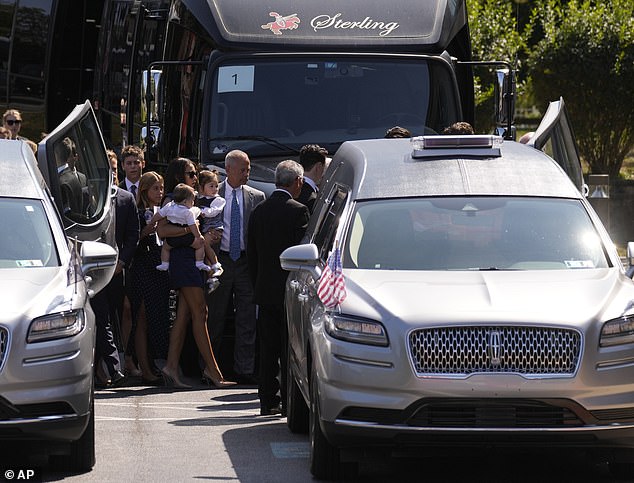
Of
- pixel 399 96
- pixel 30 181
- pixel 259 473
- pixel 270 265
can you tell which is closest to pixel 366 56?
pixel 399 96

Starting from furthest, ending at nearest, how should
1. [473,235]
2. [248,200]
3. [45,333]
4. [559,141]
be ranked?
Answer: [559,141] → [248,200] → [473,235] → [45,333]

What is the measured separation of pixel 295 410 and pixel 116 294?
3.74m

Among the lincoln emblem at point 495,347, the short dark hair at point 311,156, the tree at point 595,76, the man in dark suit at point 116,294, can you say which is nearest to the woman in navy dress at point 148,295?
the man in dark suit at point 116,294

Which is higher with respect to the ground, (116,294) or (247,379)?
(116,294)

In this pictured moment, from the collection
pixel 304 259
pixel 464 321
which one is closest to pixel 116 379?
pixel 304 259

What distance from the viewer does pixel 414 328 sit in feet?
28.1

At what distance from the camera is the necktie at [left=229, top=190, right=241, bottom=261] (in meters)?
14.0

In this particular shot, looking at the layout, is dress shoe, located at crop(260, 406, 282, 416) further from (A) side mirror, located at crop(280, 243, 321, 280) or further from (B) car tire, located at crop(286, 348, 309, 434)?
(A) side mirror, located at crop(280, 243, 321, 280)

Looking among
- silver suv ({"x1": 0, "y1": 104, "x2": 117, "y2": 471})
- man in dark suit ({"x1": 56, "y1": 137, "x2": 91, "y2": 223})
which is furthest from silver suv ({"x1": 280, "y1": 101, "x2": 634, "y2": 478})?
man in dark suit ({"x1": 56, "y1": 137, "x2": 91, "y2": 223})

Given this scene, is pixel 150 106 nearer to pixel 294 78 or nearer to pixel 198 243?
pixel 294 78

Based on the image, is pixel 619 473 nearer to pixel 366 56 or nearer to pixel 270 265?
pixel 270 265

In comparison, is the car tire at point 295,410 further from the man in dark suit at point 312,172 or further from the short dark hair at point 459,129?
the short dark hair at point 459,129

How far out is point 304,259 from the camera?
31.6 ft

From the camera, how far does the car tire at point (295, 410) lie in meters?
10.8
